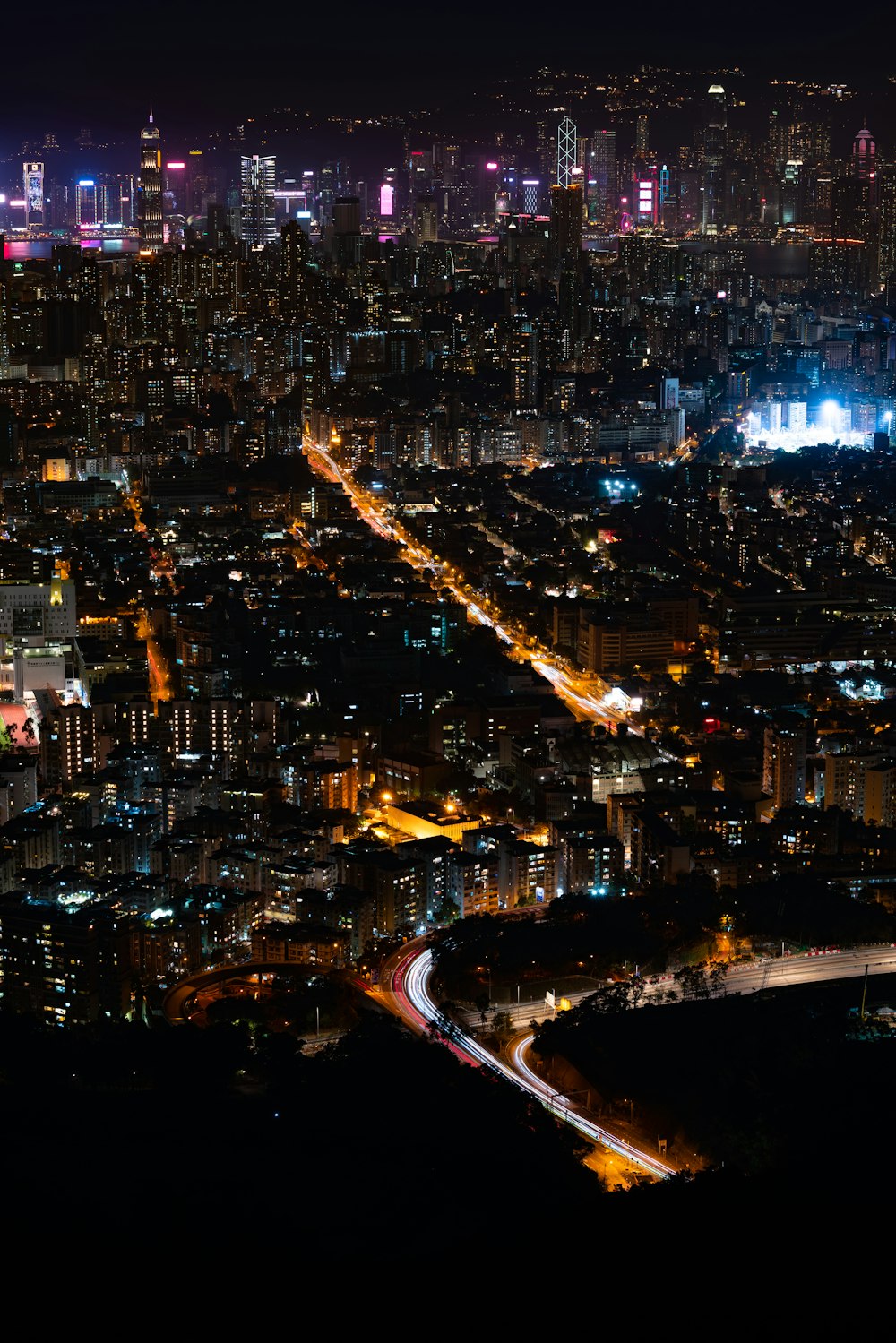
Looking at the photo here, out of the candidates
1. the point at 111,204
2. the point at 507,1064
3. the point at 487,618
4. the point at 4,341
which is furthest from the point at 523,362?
the point at 507,1064

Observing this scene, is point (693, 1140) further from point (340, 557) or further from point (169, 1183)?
point (340, 557)

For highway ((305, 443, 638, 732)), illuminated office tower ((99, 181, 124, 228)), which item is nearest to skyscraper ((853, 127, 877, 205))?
illuminated office tower ((99, 181, 124, 228))

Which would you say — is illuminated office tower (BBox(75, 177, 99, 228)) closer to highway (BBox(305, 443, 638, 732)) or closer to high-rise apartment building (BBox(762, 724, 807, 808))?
highway (BBox(305, 443, 638, 732))

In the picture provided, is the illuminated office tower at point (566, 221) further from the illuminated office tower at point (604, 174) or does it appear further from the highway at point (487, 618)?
the highway at point (487, 618)

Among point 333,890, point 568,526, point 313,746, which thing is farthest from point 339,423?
point 333,890

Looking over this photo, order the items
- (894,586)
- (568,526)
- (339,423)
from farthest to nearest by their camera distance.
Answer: (339,423) → (568,526) → (894,586)

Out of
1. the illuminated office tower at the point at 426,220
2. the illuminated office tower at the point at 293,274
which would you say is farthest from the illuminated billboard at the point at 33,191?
the illuminated office tower at the point at 293,274

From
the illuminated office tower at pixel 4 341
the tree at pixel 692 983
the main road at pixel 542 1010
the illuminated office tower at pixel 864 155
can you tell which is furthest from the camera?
the illuminated office tower at pixel 864 155
